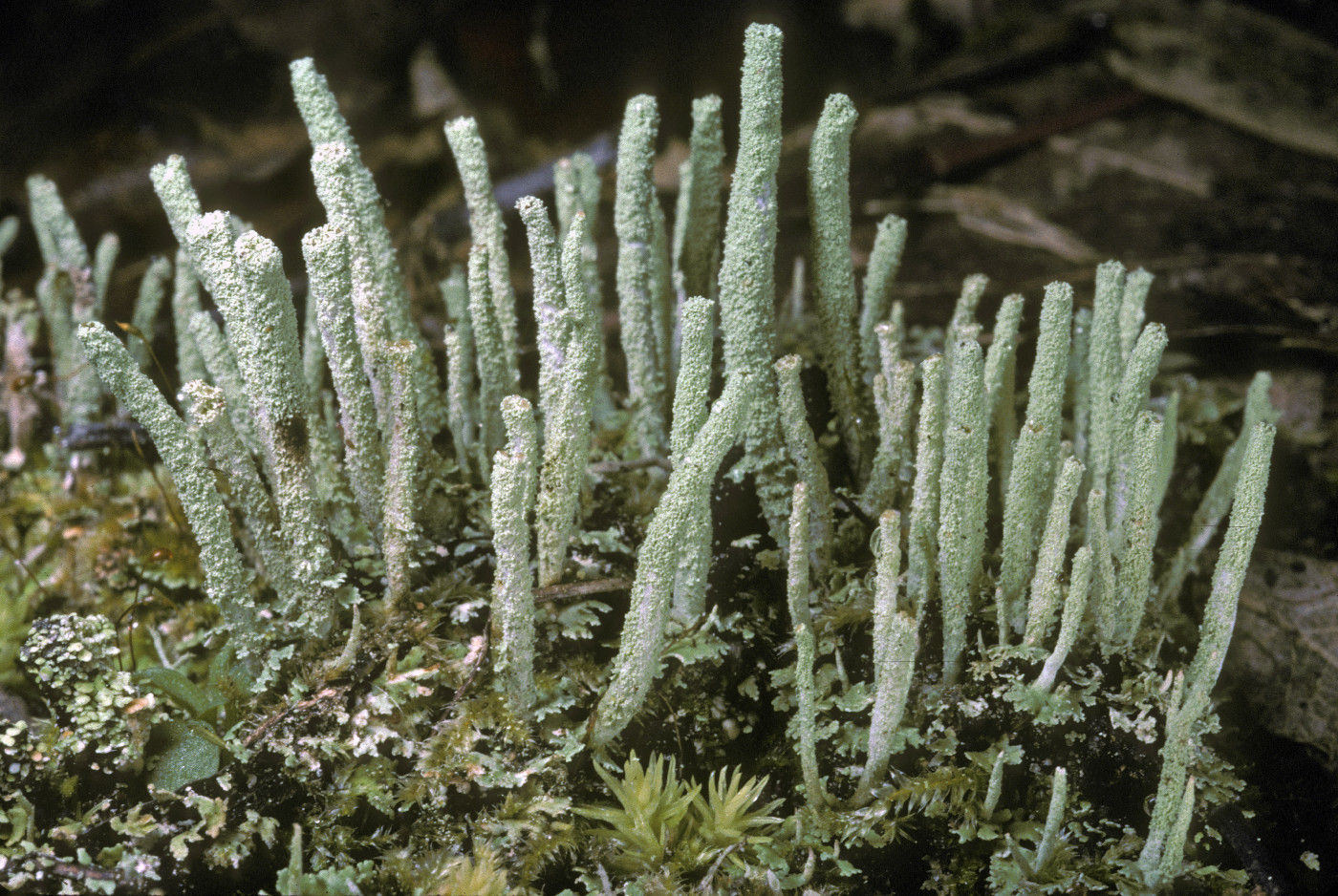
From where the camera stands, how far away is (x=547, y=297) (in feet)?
3.77

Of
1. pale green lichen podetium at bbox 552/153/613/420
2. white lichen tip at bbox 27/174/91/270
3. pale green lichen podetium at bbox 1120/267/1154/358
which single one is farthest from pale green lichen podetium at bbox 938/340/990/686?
white lichen tip at bbox 27/174/91/270

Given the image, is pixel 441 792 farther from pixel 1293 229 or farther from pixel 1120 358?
pixel 1293 229

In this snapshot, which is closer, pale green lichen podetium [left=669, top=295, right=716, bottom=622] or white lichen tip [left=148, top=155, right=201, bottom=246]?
pale green lichen podetium [left=669, top=295, right=716, bottom=622]

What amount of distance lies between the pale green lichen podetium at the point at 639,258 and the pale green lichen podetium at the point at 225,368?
514 mm

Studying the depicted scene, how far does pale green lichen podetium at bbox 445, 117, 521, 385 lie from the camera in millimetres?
1276

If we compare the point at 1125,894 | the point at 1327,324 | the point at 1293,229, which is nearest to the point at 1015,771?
the point at 1125,894

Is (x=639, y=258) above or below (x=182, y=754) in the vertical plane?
above

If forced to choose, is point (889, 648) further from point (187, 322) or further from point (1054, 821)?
point (187, 322)

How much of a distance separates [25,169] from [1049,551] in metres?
2.24

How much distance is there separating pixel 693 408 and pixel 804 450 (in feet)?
0.65

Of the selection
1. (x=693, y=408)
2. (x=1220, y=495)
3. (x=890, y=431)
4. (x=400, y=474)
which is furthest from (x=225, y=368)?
(x=1220, y=495)

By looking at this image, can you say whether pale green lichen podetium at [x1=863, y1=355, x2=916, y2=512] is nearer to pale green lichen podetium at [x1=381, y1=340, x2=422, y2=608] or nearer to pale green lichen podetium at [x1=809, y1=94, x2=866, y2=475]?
pale green lichen podetium at [x1=809, y1=94, x2=866, y2=475]

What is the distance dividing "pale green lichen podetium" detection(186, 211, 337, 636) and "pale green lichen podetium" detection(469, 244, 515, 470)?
0.24 m

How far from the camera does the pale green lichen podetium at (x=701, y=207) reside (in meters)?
1.32
